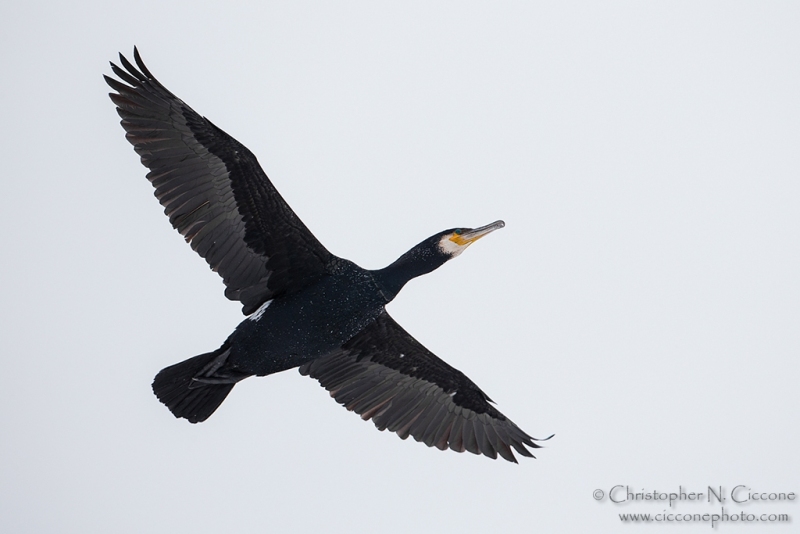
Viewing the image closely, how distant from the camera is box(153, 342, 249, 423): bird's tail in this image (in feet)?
34.4

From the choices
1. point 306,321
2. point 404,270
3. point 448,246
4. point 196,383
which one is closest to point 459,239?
point 448,246

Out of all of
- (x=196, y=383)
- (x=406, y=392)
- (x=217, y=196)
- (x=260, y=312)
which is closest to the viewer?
(x=217, y=196)

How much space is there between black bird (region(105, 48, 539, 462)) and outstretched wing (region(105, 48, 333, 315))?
0.01 meters

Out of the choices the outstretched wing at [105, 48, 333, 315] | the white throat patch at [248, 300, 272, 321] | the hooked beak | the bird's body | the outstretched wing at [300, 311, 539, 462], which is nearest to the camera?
the outstretched wing at [105, 48, 333, 315]

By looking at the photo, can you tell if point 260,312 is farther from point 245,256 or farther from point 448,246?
point 448,246

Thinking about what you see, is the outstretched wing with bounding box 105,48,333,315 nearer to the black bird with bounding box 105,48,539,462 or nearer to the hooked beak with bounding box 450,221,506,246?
the black bird with bounding box 105,48,539,462

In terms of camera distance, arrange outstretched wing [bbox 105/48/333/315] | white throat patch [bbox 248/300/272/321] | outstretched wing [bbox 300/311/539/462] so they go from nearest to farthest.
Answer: outstretched wing [bbox 105/48/333/315]
white throat patch [bbox 248/300/272/321]
outstretched wing [bbox 300/311/539/462]

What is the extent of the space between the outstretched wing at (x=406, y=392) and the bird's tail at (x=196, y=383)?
1116 millimetres

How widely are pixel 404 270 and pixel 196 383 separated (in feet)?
8.33

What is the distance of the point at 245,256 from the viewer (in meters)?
10.6

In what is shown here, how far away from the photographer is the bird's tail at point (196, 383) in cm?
1048

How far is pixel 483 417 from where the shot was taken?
37.5 feet

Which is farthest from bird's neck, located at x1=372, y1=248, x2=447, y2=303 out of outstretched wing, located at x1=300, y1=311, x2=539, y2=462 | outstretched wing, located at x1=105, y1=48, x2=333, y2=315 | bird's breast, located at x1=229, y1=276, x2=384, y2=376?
outstretched wing, located at x1=300, y1=311, x2=539, y2=462

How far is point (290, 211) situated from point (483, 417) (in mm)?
3311
